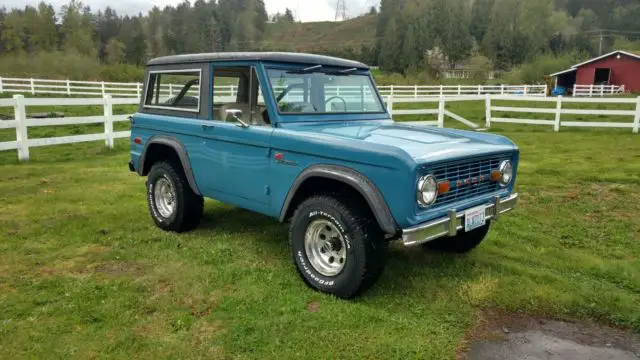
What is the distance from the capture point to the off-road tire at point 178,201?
548cm

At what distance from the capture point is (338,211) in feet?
12.5

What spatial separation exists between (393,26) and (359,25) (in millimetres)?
107753

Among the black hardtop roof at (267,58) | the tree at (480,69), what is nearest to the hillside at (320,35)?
the tree at (480,69)

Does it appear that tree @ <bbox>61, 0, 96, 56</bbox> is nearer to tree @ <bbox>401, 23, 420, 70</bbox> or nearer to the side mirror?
tree @ <bbox>401, 23, 420, 70</bbox>

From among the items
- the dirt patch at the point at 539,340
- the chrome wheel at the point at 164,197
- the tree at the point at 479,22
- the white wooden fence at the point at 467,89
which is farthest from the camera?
the tree at the point at 479,22

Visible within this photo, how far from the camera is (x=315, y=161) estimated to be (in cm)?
396

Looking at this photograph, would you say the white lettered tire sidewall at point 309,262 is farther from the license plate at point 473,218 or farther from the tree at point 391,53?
the tree at point 391,53

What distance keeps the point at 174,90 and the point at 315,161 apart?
8.19 ft

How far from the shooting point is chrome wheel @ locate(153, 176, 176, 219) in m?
5.79

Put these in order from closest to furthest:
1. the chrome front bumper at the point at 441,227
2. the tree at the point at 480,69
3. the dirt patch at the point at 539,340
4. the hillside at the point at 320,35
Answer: the dirt patch at the point at 539,340 < the chrome front bumper at the point at 441,227 < the tree at the point at 480,69 < the hillside at the point at 320,35

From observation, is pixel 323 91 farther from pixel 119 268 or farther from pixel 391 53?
pixel 391 53

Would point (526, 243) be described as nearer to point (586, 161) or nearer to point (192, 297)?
point (192, 297)

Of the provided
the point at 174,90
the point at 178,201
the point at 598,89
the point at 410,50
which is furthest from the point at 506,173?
the point at 410,50

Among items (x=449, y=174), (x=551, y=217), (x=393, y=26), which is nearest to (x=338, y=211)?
(x=449, y=174)
